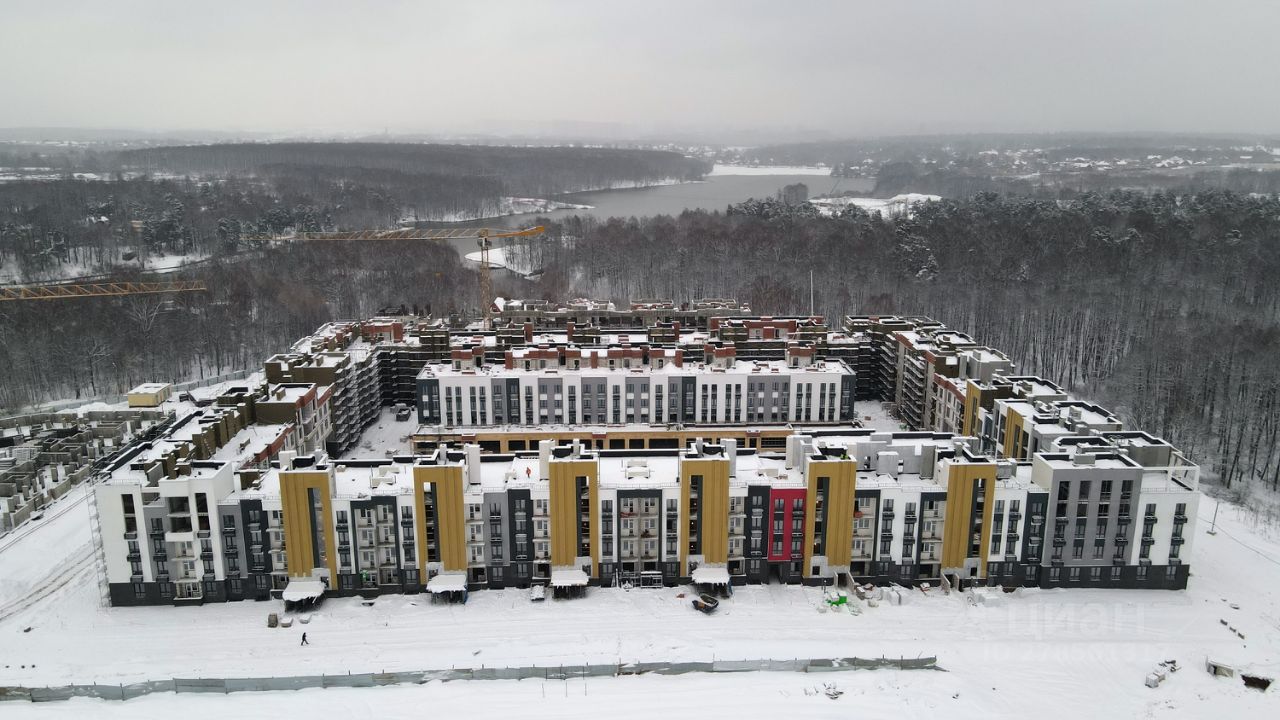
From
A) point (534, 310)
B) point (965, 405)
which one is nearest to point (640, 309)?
point (534, 310)

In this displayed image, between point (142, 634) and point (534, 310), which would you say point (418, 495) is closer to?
point (142, 634)

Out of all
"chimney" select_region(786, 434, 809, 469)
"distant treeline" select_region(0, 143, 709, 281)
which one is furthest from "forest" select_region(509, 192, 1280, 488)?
"distant treeline" select_region(0, 143, 709, 281)

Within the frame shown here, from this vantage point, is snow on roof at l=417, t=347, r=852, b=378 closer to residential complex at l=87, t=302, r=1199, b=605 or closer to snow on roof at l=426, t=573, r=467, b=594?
residential complex at l=87, t=302, r=1199, b=605

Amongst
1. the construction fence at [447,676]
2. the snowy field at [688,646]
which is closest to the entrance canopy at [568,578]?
the snowy field at [688,646]

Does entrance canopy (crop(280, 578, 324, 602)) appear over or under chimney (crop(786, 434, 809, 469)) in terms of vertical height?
under

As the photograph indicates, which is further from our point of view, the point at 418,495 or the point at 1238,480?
the point at 1238,480

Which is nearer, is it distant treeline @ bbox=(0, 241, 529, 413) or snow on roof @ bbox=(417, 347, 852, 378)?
snow on roof @ bbox=(417, 347, 852, 378)

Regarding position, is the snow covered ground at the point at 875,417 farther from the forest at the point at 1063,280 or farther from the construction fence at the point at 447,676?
the construction fence at the point at 447,676
